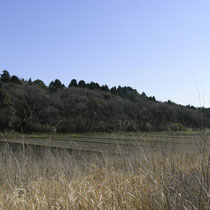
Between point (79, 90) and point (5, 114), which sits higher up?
point (79, 90)

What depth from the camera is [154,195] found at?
2135 millimetres

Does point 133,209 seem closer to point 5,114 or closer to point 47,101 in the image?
point 5,114

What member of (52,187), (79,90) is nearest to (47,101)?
(79,90)

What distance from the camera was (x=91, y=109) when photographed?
30766 mm

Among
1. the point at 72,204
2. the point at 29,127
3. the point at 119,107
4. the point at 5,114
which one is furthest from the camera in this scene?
the point at 119,107

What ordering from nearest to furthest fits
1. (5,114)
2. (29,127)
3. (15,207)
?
(15,207) < (5,114) < (29,127)

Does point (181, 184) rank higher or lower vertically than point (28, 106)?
lower

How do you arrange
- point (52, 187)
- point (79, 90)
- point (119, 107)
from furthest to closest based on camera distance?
point (79, 90) → point (119, 107) → point (52, 187)

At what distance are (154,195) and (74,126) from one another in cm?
2053

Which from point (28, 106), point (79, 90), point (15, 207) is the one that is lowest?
point (15, 207)

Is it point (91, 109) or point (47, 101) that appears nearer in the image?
point (47, 101)

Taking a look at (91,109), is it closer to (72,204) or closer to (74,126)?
(74,126)

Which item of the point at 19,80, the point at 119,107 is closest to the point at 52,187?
A: the point at 119,107

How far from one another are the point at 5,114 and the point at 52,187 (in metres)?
19.6
